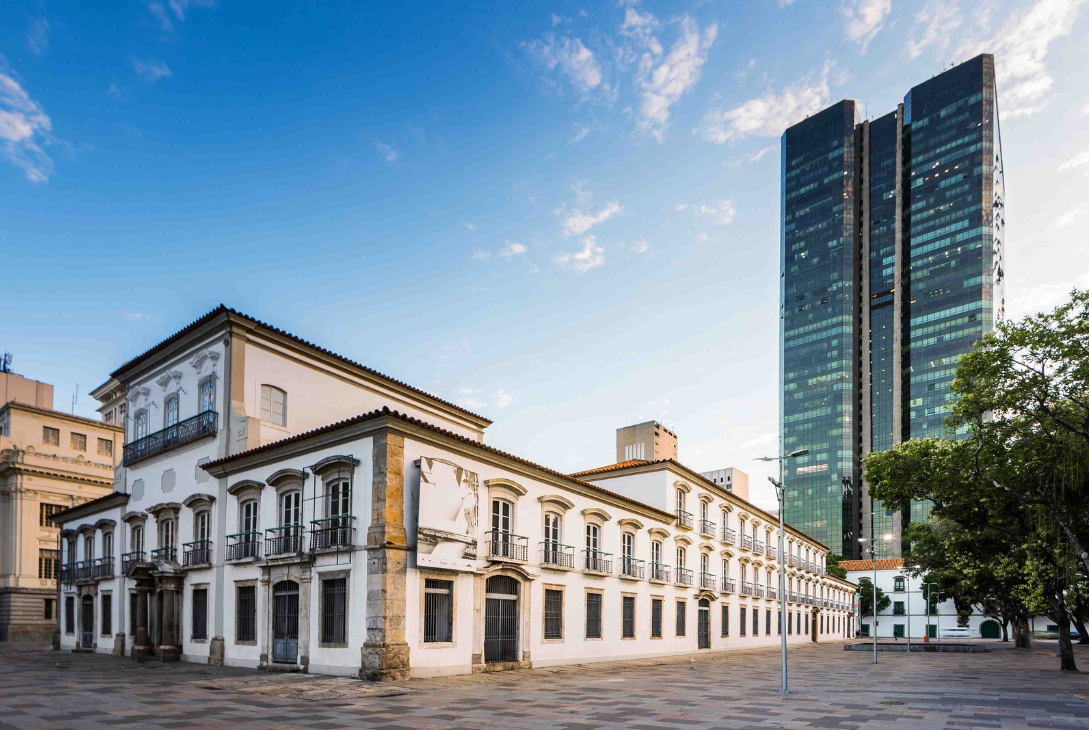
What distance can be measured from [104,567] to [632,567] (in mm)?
24034

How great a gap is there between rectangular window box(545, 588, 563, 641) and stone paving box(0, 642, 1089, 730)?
1529 mm

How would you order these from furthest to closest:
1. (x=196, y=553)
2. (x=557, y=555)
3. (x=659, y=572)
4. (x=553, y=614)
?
1. (x=659, y=572)
2. (x=557, y=555)
3. (x=553, y=614)
4. (x=196, y=553)

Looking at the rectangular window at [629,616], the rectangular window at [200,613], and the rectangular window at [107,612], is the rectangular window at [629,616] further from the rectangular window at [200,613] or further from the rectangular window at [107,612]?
the rectangular window at [107,612]

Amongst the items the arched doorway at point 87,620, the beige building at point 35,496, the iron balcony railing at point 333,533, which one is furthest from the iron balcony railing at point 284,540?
the beige building at point 35,496

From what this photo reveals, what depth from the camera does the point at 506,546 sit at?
1051 inches

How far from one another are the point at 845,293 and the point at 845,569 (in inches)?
2582

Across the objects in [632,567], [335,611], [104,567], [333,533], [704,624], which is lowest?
[704,624]

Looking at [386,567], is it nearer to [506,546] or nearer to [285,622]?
[285,622]

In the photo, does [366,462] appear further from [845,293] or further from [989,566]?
[845,293]

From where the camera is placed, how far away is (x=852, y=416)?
144500 millimetres

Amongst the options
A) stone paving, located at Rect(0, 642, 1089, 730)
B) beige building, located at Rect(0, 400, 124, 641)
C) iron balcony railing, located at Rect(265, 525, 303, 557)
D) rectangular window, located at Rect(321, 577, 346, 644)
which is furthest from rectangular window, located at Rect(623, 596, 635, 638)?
beige building, located at Rect(0, 400, 124, 641)

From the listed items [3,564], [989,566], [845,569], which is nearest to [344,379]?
[989,566]

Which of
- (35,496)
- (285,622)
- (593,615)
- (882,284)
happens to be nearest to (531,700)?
(285,622)

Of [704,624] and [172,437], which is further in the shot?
[704,624]
